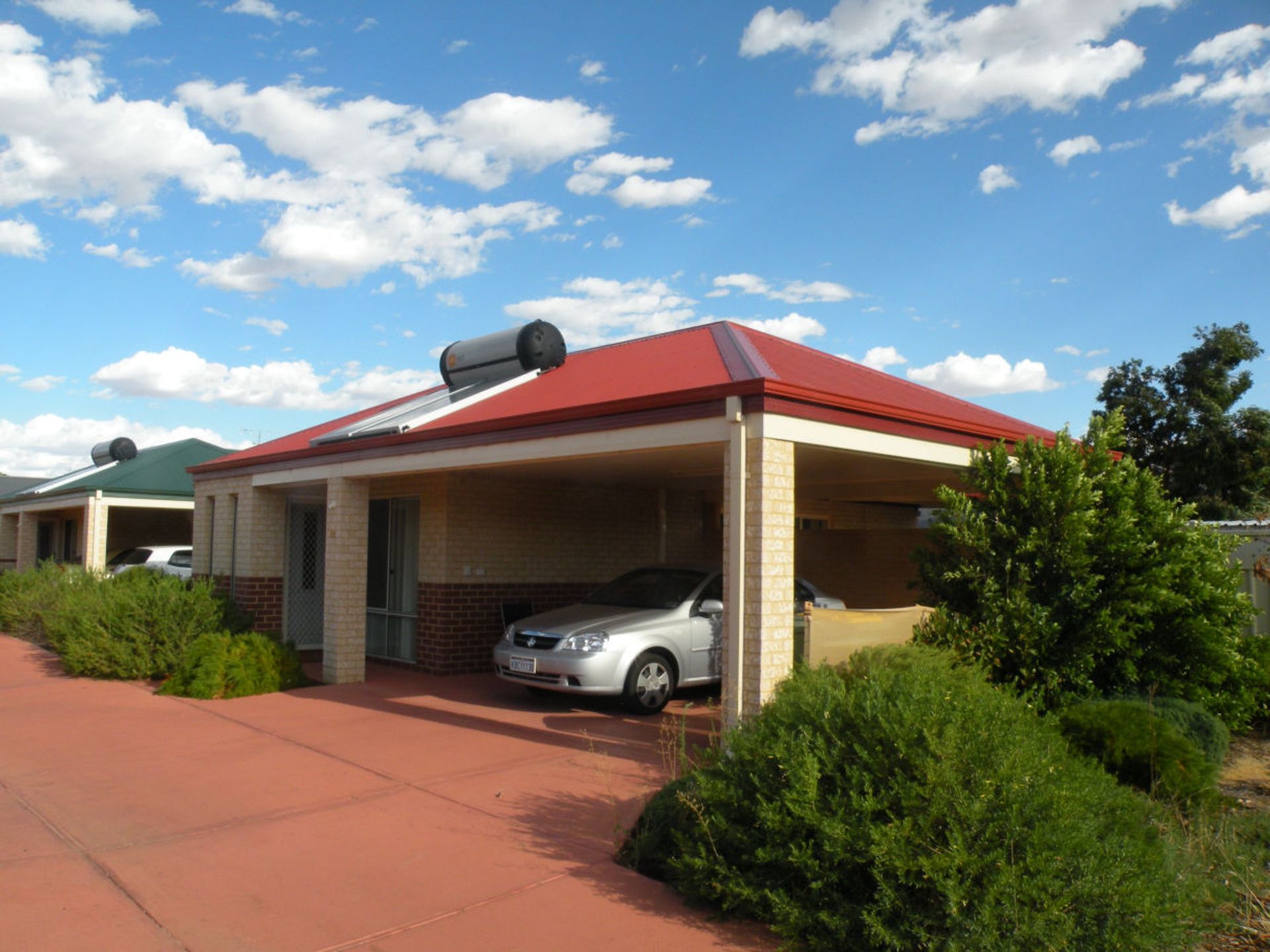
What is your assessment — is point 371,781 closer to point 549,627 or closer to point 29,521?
point 549,627

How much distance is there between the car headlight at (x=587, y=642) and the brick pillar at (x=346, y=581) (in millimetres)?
3612

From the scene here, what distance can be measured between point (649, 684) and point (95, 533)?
49.6 ft

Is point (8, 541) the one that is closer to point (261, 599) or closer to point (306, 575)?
point (306, 575)

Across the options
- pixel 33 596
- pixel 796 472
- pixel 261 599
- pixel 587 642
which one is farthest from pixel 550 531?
pixel 33 596

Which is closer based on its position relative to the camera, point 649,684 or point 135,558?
point 649,684

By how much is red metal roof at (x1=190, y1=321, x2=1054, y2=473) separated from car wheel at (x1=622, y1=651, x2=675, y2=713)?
2.47 m

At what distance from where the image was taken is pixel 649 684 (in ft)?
30.9

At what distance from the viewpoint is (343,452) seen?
11430 millimetres

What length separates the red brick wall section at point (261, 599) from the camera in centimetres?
1357

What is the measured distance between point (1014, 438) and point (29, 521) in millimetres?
24680

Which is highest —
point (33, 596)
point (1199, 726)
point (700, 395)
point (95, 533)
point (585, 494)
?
point (700, 395)

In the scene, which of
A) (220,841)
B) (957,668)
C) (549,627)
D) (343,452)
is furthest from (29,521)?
(957,668)

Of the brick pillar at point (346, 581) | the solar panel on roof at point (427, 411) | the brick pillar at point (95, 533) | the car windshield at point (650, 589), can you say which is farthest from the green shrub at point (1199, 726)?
the brick pillar at point (95, 533)

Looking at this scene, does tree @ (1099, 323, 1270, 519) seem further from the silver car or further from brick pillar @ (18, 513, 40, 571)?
brick pillar @ (18, 513, 40, 571)
